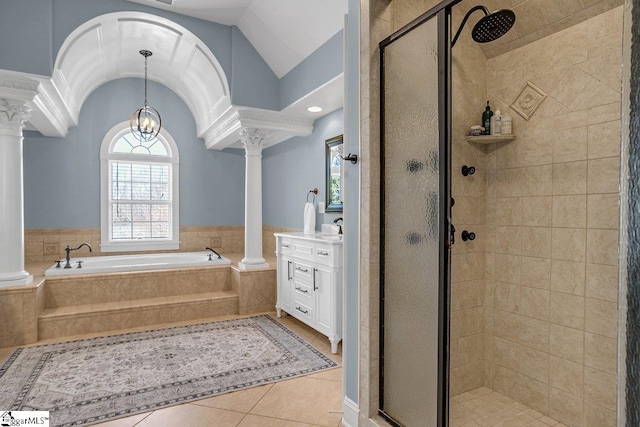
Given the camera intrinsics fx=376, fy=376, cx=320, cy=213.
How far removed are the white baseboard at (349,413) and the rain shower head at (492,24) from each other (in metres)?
1.96

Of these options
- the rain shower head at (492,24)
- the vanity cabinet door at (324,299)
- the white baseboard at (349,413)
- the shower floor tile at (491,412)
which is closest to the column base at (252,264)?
the vanity cabinet door at (324,299)

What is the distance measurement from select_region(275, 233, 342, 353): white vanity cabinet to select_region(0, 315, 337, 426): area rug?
0.77 ft

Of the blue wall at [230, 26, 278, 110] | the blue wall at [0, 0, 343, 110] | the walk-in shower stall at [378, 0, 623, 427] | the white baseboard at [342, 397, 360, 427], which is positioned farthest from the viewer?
the blue wall at [230, 26, 278, 110]

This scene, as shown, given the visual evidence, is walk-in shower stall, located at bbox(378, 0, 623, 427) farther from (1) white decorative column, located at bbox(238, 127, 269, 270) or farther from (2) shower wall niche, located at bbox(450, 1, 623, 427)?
(1) white decorative column, located at bbox(238, 127, 269, 270)

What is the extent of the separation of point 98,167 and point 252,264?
9.01 feet

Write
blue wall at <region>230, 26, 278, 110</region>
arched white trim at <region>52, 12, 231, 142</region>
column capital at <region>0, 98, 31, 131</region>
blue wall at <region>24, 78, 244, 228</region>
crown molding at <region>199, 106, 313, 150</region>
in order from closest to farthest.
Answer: column capital at <region>0, 98, 31, 131</region> < arched white trim at <region>52, 12, 231, 142</region> < blue wall at <region>230, 26, 278, 110</region> < crown molding at <region>199, 106, 313, 150</region> < blue wall at <region>24, 78, 244, 228</region>

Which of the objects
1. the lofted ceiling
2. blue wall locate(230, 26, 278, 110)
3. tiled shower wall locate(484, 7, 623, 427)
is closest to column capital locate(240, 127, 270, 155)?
blue wall locate(230, 26, 278, 110)

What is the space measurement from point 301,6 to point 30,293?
3497 millimetres

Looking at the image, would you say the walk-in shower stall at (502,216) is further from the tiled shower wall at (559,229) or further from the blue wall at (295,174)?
the blue wall at (295,174)

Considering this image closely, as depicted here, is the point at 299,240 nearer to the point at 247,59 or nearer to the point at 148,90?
the point at 247,59

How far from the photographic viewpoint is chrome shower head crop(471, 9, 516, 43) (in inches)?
72.9

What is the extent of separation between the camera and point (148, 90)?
5488mm

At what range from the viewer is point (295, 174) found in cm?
499

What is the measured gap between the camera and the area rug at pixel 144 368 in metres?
2.34
